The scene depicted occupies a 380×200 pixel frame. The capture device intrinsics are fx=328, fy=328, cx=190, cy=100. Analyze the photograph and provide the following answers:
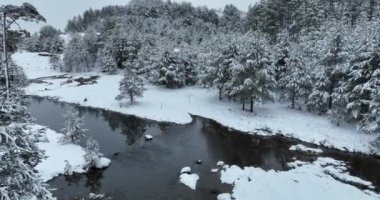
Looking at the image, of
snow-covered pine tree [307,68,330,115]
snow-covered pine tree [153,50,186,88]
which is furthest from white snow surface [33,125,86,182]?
snow-covered pine tree [153,50,186,88]

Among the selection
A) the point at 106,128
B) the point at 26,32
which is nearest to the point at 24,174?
the point at 26,32

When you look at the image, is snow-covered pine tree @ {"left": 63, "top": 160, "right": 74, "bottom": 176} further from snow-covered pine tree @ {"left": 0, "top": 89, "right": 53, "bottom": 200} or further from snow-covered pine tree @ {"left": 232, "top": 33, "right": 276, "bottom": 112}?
snow-covered pine tree @ {"left": 232, "top": 33, "right": 276, "bottom": 112}

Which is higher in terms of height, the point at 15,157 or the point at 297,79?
the point at 297,79

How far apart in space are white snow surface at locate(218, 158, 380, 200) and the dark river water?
1077 millimetres

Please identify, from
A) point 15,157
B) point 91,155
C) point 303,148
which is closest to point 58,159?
point 91,155

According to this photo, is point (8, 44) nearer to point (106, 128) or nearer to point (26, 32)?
point (26, 32)

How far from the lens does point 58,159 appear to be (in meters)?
28.0

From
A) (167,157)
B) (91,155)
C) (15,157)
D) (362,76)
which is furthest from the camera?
(362,76)

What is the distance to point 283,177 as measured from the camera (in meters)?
25.6

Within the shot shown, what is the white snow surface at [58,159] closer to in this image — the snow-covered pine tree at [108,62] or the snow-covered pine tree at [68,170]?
the snow-covered pine tree at [68,170]

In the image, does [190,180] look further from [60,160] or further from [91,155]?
[60,160]

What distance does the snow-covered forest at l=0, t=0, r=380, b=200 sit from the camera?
19484 mm

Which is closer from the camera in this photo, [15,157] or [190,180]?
[15,157]

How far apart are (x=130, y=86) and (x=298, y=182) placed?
28083mm
